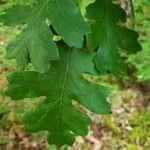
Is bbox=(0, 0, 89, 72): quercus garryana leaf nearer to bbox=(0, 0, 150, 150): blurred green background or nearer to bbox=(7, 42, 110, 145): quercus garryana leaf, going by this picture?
bbox=(7, 42, 110, 145): quercus garryana leaf

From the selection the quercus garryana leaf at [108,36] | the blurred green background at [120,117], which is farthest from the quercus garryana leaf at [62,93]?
the blurred green background at [120,117]

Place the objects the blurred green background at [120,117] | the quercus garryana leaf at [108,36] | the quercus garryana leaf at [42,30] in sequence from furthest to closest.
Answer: the blurred green background at [120,117] → the quercus garryana leaf at [108,36] → the quercus garryana leaf at [42,30]

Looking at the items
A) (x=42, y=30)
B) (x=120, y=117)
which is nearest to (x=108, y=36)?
(x=42, y=30)

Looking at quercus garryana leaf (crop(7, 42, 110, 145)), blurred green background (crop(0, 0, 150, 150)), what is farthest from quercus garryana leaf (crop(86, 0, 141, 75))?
blurred green background (crop(0, 0, 150, 150))

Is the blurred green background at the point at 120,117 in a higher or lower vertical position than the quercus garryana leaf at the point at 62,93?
lower

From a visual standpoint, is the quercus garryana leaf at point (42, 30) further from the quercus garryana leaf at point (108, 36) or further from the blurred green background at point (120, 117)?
the blurred green background at point (120, 117)

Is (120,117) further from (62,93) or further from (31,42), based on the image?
(31,42)
